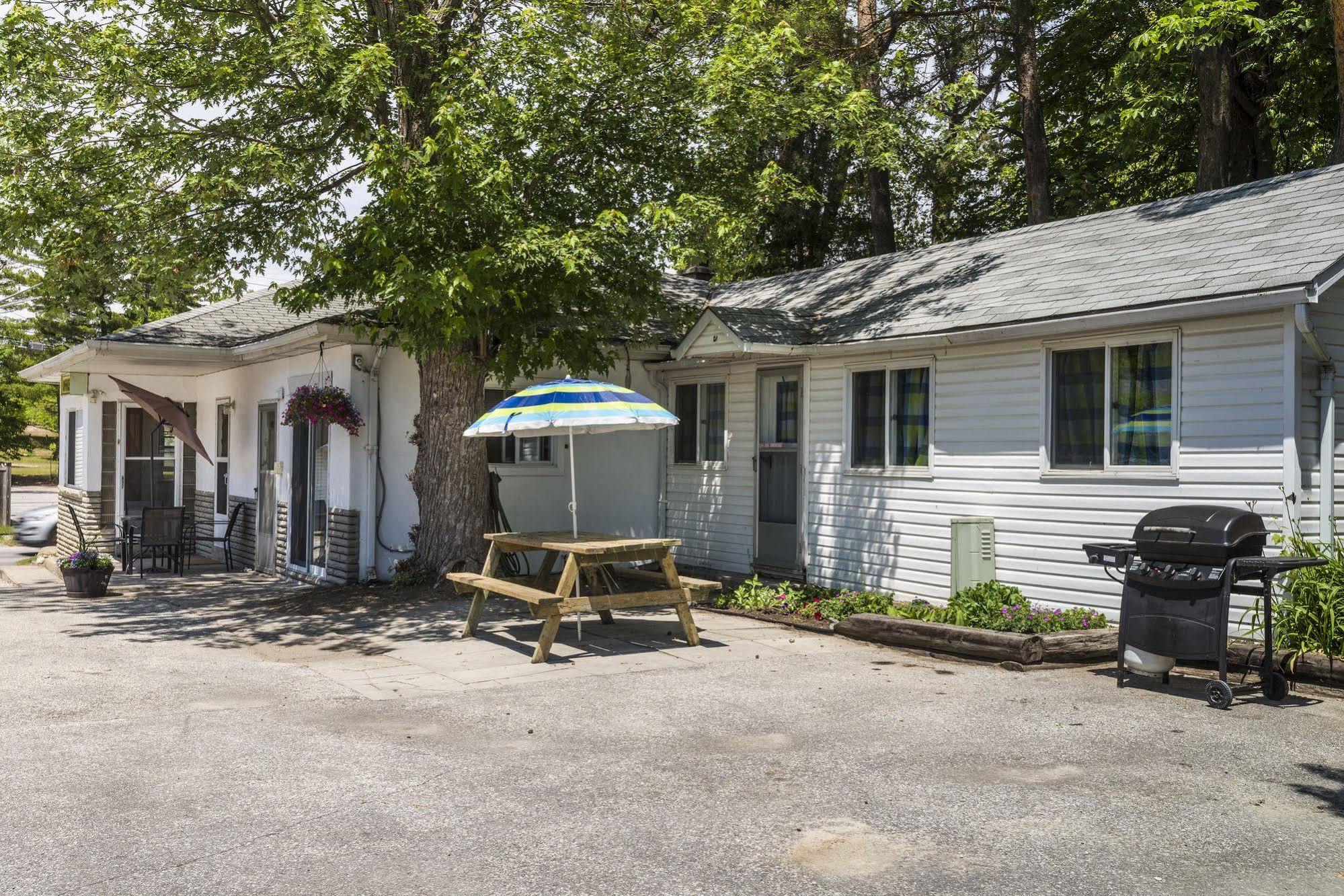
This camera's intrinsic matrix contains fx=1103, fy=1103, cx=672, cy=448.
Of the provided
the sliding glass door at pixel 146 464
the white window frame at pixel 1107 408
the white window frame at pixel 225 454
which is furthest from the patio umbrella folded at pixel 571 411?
the sliding glass door at pixel 146 464

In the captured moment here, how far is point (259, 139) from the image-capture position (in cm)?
1188

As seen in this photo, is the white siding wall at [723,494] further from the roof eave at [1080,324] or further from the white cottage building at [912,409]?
the roof eave at [1080,324]

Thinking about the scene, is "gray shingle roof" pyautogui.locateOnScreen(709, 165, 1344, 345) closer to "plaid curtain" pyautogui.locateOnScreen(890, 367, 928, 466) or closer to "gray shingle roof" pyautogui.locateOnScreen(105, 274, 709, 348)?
"plaid curtain" pyautogui.locateOnScreen(890, 367, 928, 466)

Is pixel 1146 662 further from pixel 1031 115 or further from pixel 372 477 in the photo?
pixel 1031 115

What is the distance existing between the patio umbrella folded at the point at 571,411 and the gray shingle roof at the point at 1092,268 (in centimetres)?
281

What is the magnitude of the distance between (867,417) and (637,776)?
6972mm

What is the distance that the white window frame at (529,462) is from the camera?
537 inches

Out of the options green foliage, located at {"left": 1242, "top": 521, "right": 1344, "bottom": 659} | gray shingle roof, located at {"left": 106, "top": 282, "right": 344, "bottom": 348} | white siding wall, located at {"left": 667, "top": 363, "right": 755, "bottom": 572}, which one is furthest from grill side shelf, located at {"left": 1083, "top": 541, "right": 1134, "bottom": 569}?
gray shingle roof, located at {"left": 106, "top": 282, "right": 344, "bottom": 348}

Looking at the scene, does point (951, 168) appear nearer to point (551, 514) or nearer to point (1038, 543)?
point (551, 514)

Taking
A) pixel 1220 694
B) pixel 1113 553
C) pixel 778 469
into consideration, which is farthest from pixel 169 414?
pixel 1220 694

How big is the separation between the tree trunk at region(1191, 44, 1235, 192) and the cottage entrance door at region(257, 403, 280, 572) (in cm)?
1407

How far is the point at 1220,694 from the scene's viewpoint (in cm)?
716

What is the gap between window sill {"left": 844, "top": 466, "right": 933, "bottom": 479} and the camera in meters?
11.2

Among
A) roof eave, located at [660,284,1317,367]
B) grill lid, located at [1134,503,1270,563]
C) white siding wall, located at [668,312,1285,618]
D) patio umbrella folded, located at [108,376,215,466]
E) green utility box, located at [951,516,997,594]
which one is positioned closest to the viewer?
grill lid, located at [1134,503,1270,563]
